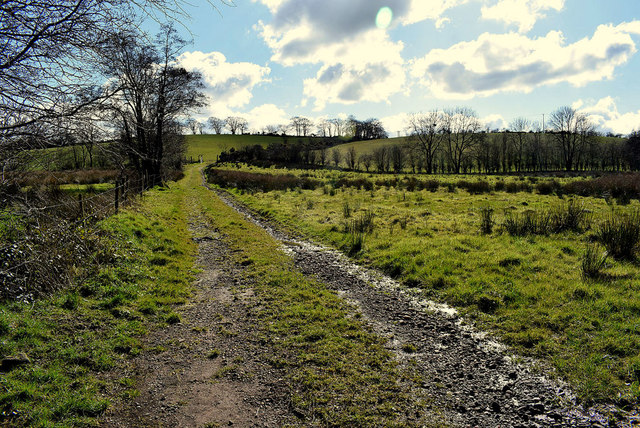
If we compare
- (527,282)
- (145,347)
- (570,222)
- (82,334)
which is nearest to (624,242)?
(570,222)

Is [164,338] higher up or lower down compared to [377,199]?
lower down

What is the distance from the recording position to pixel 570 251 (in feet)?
30.5

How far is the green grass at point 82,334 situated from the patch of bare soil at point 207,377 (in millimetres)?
365

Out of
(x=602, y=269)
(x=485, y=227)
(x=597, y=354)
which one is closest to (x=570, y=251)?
(x=602, y=269)

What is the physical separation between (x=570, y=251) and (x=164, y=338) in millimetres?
10705

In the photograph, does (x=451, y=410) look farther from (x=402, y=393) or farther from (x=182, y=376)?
(x=182, y=376)

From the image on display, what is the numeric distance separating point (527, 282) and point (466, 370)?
3.60 meters

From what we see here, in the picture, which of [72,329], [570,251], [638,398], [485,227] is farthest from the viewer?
[485,227]

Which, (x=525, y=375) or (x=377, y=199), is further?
(x=377, y=199)

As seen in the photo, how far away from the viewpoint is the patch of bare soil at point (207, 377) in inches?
150

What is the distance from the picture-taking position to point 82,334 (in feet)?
16.7

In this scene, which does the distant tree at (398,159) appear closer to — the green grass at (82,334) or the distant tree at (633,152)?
the distant tree at (633,152)

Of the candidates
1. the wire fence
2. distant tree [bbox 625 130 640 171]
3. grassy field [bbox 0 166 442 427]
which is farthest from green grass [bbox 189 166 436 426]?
distant tree [bbox 625 130 640 171]

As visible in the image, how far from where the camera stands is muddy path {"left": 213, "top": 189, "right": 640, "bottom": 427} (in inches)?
149
